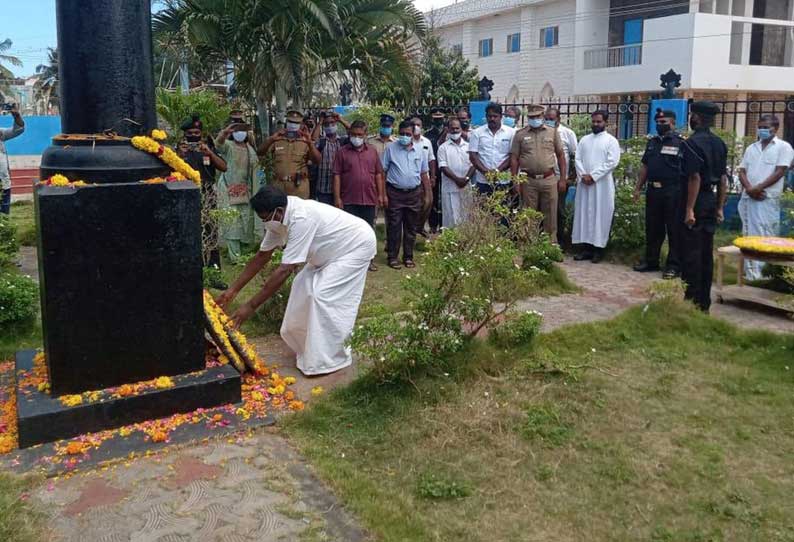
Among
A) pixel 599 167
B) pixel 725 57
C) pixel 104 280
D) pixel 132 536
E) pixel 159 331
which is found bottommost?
pixel 132 536

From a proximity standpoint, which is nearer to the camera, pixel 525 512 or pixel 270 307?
pixel 525 512

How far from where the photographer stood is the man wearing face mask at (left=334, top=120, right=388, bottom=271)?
8758 mm


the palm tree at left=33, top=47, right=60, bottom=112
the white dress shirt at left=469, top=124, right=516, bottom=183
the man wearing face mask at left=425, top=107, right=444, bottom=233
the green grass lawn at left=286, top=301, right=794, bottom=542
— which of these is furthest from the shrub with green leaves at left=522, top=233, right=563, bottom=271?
the palm tree at left=33, top=47, right=60, bottom=112

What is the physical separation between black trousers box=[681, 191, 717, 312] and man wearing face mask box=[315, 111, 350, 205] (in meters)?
4.46

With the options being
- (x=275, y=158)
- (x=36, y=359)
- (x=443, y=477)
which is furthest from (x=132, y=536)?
(x=275, y=158)

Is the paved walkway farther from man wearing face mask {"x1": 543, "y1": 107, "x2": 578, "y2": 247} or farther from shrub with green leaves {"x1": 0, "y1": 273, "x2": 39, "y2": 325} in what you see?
man wearing face mask {"x1": 543, "y1": 107, "x2": 578, "y2": 247}

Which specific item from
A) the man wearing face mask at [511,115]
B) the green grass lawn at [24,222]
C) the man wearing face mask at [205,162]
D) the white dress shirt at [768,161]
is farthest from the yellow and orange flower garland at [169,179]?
the man wearing face mask at [511,115]

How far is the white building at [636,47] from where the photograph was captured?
24594 mm

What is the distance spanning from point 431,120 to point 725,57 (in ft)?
55.6

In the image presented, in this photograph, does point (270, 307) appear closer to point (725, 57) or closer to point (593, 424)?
point (593, 424)

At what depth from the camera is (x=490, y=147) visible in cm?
979

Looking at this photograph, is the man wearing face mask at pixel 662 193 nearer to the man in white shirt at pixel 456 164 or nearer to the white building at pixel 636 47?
the man in white shirt at pixel 456 164

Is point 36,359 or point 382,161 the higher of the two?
point 382,161

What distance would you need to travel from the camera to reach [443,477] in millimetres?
3805
